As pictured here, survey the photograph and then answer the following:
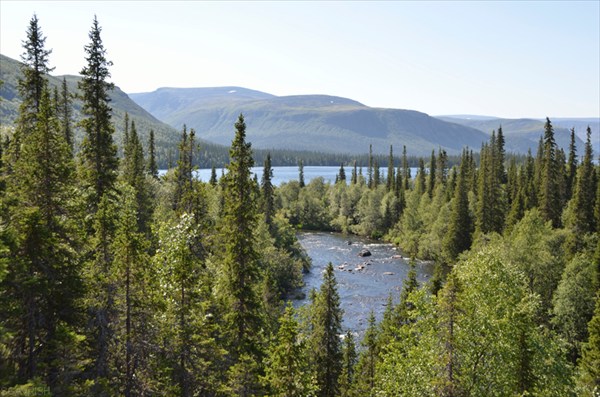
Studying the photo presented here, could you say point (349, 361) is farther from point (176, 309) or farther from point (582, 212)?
point (582, 212)

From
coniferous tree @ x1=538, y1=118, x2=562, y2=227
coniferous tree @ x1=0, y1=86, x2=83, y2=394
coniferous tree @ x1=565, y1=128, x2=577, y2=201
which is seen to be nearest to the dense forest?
coniferous tree @ x1=0, y1=86, x2=83, y2=394

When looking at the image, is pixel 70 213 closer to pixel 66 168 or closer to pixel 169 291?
pixel 66 168

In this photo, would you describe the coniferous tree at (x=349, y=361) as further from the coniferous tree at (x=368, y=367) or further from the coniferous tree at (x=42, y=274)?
the coniferous tree at (x=42, y=274)

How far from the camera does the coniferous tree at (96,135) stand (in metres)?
30.1

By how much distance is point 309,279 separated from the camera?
266ft

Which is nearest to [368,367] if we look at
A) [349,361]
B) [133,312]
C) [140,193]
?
[349,361]

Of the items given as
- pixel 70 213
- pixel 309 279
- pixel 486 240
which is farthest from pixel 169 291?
pixel 486 240

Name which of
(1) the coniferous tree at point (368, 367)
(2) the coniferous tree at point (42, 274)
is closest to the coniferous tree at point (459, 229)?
(1) the coniferous tree at point (368, 367)

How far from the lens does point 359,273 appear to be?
3386 inches

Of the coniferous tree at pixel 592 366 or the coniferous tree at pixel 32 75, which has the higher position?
the coniferous tree at pixel 32 75

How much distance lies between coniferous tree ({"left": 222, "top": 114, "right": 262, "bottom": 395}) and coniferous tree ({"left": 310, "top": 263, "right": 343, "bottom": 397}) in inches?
228

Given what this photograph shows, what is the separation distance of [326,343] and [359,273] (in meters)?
53.3

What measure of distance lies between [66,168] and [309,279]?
6221cm

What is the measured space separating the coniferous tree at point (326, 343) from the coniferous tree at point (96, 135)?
1585 cm
